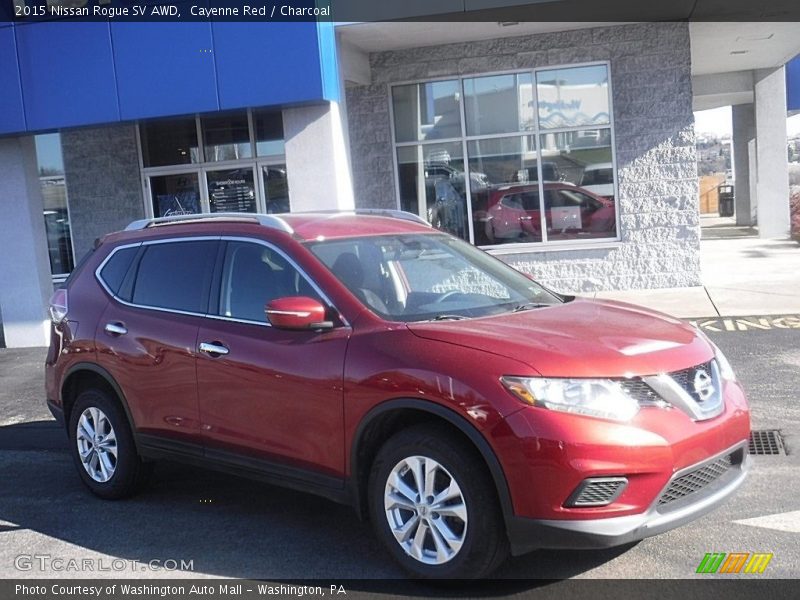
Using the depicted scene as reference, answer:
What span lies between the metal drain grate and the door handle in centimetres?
357

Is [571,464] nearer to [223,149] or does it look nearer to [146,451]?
[146,451]

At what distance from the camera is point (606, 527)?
4043 mm

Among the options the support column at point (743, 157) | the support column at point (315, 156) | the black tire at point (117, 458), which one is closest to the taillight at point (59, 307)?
the black tire at point (117, 458)

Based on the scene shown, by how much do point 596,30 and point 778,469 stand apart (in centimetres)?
876

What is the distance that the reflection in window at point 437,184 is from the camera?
46.3 ft

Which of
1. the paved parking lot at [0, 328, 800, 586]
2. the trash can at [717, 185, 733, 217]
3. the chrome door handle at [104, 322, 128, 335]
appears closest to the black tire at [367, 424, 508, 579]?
the paved parking lot at [0, 328, 800, 586]

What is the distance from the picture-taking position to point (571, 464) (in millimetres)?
4008

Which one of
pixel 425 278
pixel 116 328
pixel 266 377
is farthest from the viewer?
pixel 116 328

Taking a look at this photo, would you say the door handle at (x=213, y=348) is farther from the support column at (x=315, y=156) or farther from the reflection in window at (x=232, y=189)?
the reflection in window at (x=232, y=189)

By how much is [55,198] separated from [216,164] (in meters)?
3.10

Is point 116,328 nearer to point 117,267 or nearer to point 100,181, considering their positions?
point 117,267

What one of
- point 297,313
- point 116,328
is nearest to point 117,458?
point 116,328

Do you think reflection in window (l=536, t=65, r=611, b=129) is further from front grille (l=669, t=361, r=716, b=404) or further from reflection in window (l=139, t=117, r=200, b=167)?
front grille (l=669, t=361, r=716, b=404)

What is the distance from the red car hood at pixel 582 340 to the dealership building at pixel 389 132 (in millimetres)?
6921
